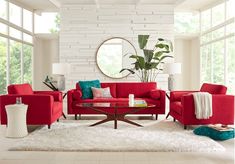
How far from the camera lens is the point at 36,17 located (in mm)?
10344

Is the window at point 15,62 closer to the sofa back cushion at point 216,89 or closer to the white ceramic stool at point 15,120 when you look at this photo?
the white ceramic stool at point 15,120

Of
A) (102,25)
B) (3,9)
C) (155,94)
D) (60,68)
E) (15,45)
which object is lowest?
(155,94)

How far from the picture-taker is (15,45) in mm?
8859

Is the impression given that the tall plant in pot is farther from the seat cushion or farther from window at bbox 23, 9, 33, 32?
window at bbox 23, 9, 33, 32

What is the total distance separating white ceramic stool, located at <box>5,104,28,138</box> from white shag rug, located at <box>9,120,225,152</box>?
0.17 m

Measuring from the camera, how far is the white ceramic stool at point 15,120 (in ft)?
16.0

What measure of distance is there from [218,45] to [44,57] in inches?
215

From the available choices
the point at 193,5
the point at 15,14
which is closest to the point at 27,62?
the point at 15,14

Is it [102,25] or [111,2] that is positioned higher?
[111,2]

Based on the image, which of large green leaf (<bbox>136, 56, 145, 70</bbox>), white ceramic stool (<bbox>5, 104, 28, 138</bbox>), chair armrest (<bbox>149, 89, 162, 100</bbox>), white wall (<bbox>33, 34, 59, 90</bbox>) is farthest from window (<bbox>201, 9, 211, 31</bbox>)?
white ceramic stool (<bbox>5, 104, 28, 138</bbox>)

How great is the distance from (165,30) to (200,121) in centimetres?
437

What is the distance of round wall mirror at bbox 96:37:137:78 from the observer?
30.5ft

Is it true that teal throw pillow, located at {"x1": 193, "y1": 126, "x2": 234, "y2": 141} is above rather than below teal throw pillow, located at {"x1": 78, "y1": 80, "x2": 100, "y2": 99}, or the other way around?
below

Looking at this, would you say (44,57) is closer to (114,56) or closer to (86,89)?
(114,56)
